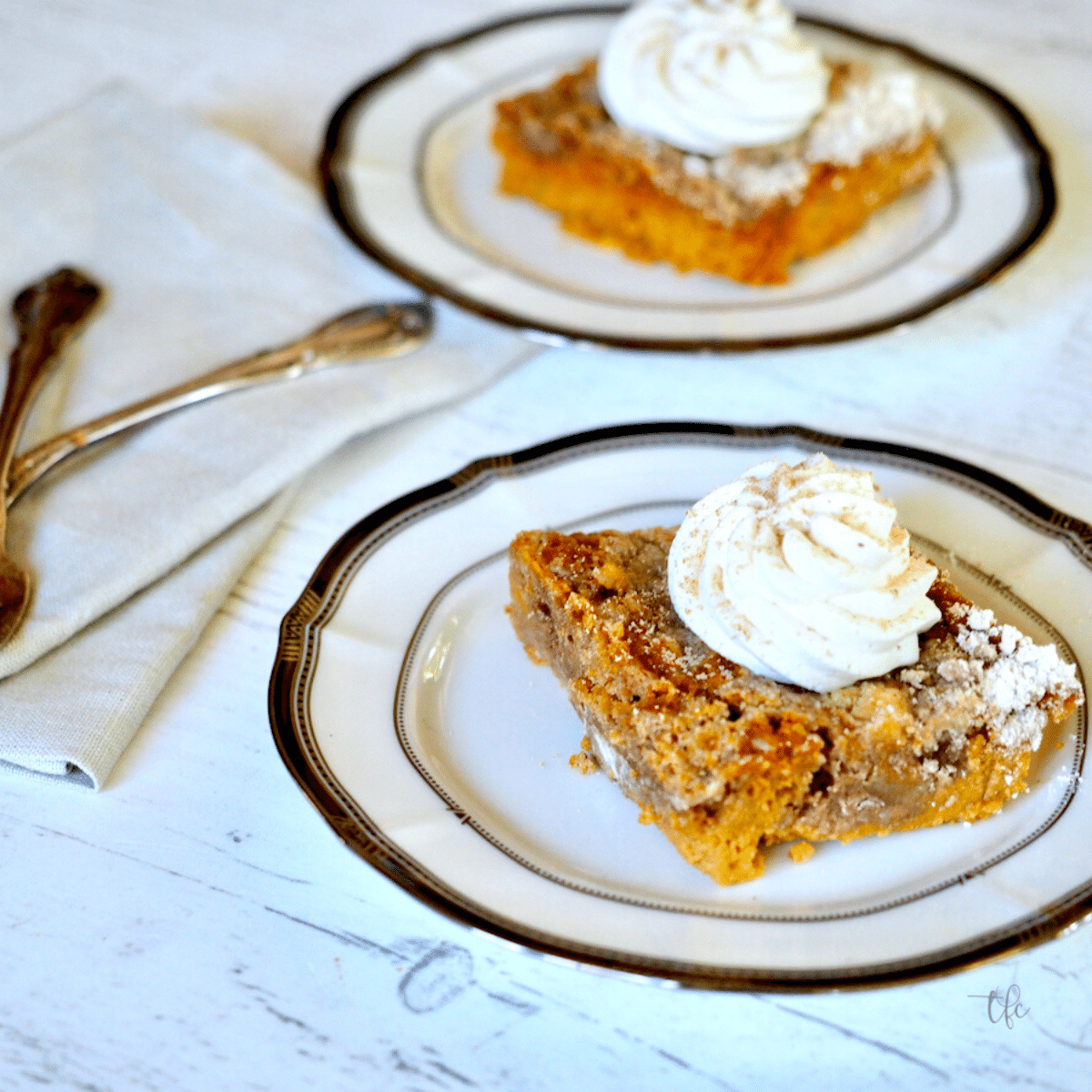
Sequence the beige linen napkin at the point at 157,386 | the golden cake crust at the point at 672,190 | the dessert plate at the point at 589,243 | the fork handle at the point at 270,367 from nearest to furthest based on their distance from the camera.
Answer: the beige linen napkin at the point at 157,386, the fork handle at the point at 270,367, the dessert plate at the point at 589,243, the golden cake crust at the point at 672,190

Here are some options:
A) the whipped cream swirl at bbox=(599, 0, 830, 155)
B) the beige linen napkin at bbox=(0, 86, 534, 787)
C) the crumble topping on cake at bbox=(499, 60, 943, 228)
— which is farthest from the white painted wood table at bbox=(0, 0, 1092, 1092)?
the whipped cream swirl at bbox=(599, 0, 830, 155)

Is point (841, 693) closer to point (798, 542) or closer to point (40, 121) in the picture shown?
point (798, 542)

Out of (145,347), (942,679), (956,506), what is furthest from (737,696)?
(145,347)

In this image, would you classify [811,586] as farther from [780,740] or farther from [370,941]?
[370,941]

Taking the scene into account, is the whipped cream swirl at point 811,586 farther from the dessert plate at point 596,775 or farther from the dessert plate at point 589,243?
the dessert plate at point 589,243

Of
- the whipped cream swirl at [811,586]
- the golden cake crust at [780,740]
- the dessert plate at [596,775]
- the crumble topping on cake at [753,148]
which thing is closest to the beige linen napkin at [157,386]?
the dessert plate at [596,775]

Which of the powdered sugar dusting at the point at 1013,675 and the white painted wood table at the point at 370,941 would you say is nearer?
the white painted wood table at the point at 370,941
